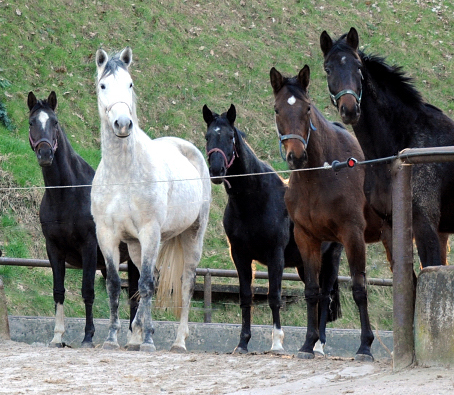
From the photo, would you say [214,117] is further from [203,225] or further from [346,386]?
[346,386]

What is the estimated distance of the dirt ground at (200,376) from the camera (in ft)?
14.4

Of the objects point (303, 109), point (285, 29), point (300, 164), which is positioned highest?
point (285, 29)

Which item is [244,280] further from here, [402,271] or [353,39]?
[402,271]

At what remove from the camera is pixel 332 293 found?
9.28m

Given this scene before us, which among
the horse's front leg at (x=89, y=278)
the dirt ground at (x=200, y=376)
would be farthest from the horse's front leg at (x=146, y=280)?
the horse's front leg at (x=89, y=278)

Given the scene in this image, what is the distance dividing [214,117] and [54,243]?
2360 millimetres

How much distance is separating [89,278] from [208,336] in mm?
1856

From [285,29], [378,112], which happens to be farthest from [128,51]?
[285,29]

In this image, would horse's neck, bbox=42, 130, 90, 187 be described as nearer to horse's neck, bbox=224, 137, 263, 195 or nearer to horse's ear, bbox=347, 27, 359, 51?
horse's neck, bbox=224, 137, 263, 195

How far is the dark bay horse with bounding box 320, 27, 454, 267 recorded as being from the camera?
19.1 feet

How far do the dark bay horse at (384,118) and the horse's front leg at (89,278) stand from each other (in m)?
3.77

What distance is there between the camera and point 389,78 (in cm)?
645

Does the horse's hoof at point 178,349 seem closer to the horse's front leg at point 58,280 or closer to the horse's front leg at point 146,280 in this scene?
the horse's front leg at point 146,280

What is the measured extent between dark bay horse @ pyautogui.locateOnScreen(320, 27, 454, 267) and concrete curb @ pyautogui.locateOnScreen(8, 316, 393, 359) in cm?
378
